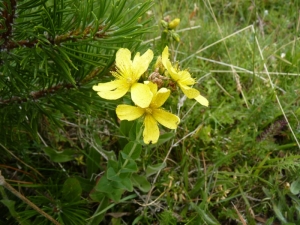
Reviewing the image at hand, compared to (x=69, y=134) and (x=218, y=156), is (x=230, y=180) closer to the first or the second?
(x=218, y=156)

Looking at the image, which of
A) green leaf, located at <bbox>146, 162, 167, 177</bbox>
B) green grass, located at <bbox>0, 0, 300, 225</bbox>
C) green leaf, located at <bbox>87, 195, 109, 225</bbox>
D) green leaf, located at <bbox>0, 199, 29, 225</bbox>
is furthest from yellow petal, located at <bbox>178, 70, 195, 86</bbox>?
green leaf, located at <bbox>0, 199, 29, 225</bbox>

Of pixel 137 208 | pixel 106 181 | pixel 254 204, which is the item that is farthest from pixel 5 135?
pixel 254 204

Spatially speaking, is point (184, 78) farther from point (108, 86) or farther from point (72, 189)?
point (72, 189)

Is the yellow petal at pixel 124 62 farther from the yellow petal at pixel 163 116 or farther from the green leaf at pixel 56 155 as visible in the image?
the green leaf at pixel 56 155

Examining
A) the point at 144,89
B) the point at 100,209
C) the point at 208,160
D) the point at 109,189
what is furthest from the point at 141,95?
the point at 208,160

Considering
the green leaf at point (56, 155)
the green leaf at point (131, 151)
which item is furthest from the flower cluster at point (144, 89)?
the green leaf at point (56, 155)

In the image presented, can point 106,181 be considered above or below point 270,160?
above
